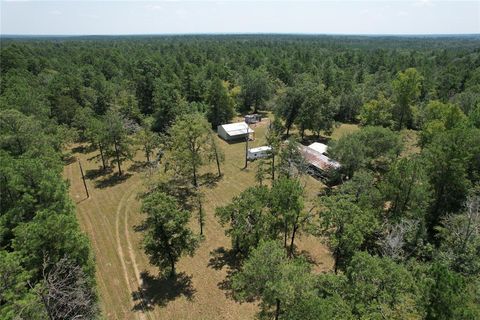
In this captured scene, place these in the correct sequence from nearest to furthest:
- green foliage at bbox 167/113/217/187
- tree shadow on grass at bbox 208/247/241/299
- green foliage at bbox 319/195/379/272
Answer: green foliage at bbox 319/195/379/272, tree shadow on grass at bbox 208/247/241/299, green foliage at bbox 167/113/217/187

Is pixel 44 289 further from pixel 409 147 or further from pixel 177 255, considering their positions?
pixel 409 147

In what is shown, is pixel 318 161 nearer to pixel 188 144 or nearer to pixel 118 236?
pixel 188 144

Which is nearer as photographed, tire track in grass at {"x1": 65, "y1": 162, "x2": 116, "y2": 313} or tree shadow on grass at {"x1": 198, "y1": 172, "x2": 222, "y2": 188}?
tire track in grass at {"x1": 65, "y1": 162, "x2": 116, "y2": 313}

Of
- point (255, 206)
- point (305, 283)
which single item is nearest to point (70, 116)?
point (255, 206)

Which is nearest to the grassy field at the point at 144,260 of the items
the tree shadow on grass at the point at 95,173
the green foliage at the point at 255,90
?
the tree shadow on grass at the point at 95,173

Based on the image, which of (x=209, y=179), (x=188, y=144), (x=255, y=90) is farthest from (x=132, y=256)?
(x=255, y=90)

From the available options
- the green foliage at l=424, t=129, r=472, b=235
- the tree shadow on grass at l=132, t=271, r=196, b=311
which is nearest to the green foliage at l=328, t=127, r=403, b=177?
the green foliage at l=424, t=129, r=472, b=235

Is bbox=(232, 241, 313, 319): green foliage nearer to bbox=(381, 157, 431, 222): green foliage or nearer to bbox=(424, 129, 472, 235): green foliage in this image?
bbox=(381, 157, 431, 222): green foliage

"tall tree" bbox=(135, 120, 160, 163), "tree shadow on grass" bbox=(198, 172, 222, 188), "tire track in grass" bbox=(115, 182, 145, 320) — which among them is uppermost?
"tall tree" bbox=(135, 120, 160, 163)
